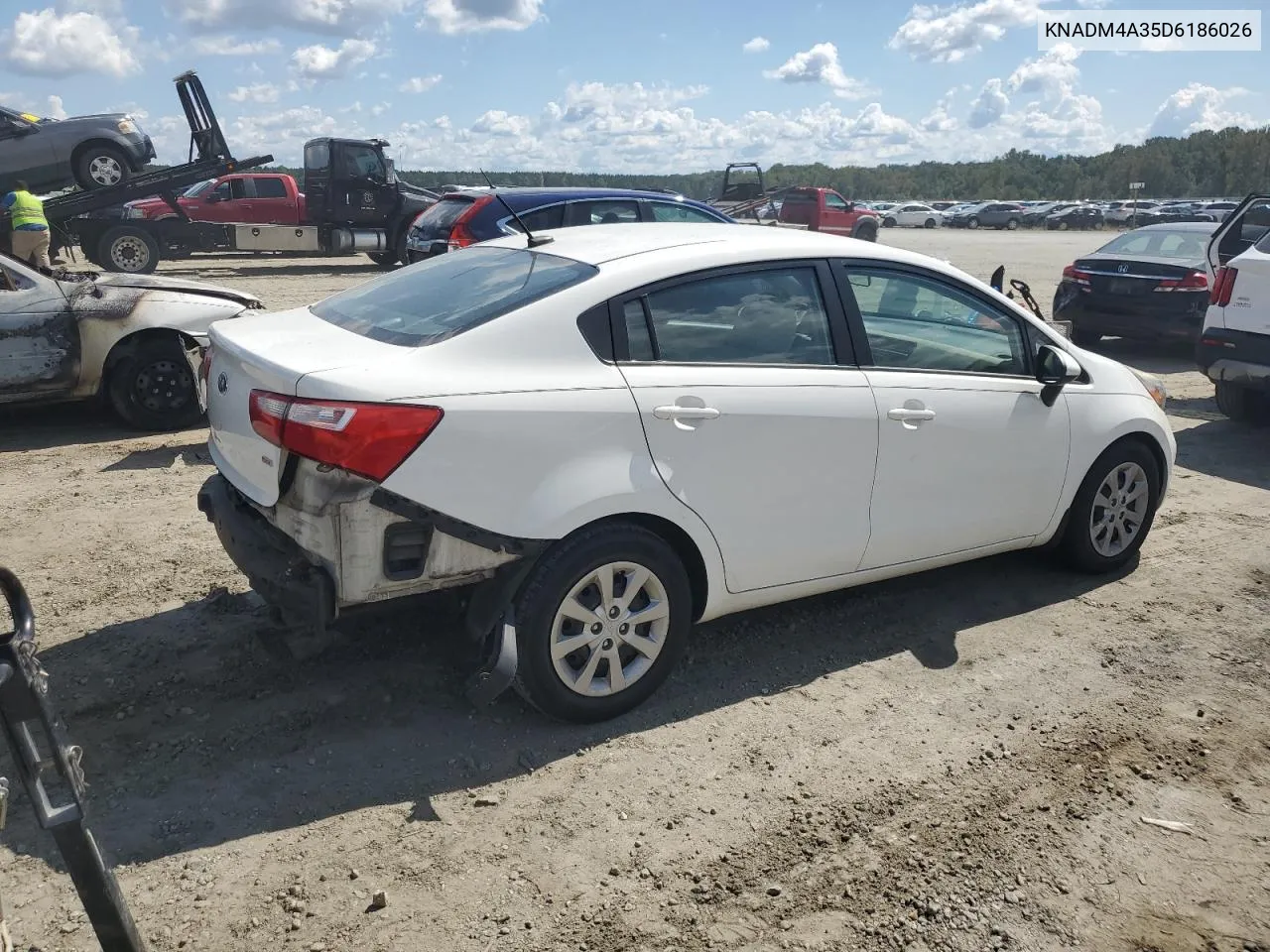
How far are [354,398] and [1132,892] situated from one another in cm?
264

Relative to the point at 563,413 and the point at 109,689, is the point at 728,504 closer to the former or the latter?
the point at 563,413

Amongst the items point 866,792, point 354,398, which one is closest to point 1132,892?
point 866,792

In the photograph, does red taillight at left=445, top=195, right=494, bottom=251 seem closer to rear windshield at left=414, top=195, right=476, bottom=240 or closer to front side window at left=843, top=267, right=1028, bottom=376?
rear windshield at left=414, top=195, right=476, bottom=240

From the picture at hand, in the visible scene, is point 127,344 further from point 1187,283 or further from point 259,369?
point 1187,283

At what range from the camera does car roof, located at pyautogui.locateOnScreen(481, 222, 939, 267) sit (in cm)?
401

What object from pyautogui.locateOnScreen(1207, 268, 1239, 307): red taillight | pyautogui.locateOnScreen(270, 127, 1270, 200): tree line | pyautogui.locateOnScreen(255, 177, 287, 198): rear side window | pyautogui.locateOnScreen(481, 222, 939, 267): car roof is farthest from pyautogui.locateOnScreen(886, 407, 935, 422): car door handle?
pyautogui.locateOnScreen(270, 127, 1270, 200): tree line

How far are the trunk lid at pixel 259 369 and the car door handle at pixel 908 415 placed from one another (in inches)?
73.6

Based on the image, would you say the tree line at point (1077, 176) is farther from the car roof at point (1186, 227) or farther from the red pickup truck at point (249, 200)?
the car roof at point (1186, 227)

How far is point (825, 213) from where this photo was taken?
99.6ft

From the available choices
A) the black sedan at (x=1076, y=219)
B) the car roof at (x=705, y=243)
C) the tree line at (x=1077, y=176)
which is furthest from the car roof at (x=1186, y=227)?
the tree line at (x=1077, y=176)

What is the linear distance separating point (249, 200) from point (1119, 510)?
21.0 meters

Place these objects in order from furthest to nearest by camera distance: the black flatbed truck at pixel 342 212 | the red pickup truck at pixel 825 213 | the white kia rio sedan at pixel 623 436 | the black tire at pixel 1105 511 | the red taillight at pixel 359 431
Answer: the red pickup truck at pixel 825 213 < the black flatbed truck at pixel 342 212 < the black tire at pixel 1105 511 < the white kia rio sedan at pixel 623 436 < the red taillight at pixel 359 431

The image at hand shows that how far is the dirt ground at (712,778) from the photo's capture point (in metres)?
2.84

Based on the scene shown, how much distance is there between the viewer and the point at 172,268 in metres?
21.2
